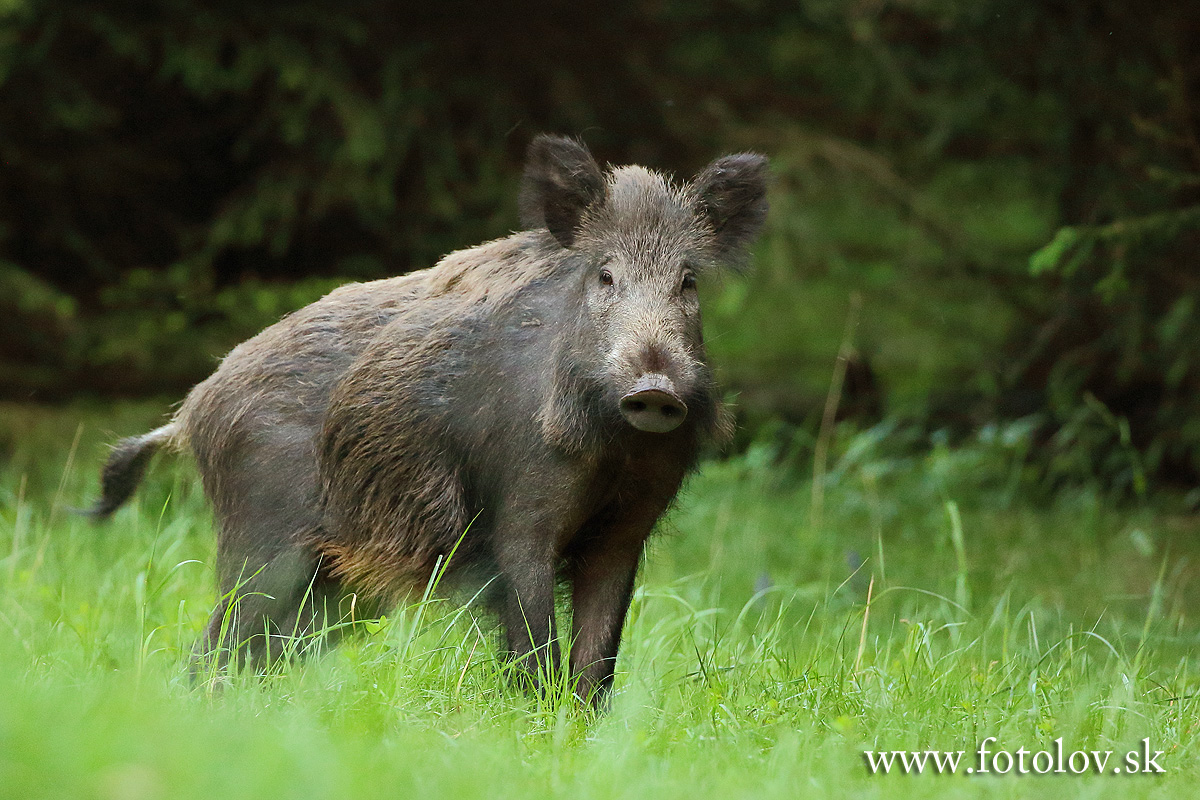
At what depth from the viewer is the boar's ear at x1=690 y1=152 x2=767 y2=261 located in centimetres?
418

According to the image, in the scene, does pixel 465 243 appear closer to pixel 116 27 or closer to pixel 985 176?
pixel 116 27

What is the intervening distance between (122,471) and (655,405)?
7.28 ft

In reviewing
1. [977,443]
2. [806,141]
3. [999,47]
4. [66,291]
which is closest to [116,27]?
[66,291]

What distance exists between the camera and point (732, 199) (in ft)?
13.9

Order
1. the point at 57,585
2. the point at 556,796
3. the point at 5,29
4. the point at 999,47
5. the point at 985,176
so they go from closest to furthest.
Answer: the point at 556,796 → the point at 57,585 → the point at 5,29 → the point at 999,47 → the point at 985,176

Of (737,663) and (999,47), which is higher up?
(999,47)

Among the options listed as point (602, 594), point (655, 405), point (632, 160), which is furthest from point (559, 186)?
point (632, 160)

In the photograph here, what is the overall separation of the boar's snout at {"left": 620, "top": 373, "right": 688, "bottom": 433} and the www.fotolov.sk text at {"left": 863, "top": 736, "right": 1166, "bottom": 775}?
1005 millimetres

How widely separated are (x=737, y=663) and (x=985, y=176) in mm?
6868

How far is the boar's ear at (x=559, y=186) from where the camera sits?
4.00m

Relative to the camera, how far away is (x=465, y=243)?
8.06 metres

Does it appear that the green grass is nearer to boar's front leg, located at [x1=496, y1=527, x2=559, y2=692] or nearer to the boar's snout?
boar's front leg, located at [x1=496, y1=527, x2=559, y2=692]

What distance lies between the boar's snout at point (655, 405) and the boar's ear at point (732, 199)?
2.87 feet

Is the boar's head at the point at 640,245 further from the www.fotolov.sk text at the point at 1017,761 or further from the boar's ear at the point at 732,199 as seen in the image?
the www.fotolov.sk text at the point at 1017,761
